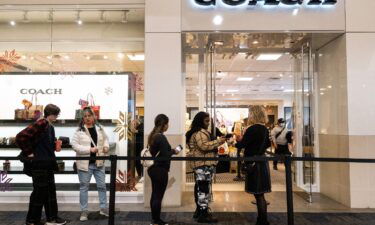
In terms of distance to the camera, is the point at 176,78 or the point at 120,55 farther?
the point at 120,55

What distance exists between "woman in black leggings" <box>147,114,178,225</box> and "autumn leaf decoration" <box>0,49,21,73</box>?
13.4 ft

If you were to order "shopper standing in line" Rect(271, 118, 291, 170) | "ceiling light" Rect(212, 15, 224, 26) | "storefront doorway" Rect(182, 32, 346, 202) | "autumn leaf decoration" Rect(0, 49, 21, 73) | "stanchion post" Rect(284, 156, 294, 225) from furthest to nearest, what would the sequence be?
"shopper standing in line" Rect(271, 118, 291, 170) → "autumn leaf decoration" Rect(0, 49, 21, 73) → "storefront doorway" Rect(182, 32, 346, 202) → "ceiling light" Rect(212, 15, 224, 26) → "stanchion post" Rect(284, 156, 294, 225)

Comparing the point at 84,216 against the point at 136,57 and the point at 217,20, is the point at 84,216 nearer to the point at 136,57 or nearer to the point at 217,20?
the point at 136,57

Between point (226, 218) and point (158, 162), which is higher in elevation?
point (158, 162)

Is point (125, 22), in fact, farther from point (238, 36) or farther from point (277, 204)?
point (277, 204)

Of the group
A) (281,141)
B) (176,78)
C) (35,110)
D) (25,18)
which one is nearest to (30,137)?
(176,78)

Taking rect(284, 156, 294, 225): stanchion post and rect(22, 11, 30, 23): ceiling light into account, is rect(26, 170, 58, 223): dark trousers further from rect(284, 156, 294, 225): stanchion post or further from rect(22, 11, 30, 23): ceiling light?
rect(22, 11, 30, 23): ceiling light

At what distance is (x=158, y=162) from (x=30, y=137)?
1.52 m

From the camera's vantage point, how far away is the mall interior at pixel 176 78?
540 centimetres

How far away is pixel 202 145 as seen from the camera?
170 inches

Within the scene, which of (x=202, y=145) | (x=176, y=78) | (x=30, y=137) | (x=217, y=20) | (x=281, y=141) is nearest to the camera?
(x=30, y=137)

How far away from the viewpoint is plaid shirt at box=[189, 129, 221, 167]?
14.2 feet

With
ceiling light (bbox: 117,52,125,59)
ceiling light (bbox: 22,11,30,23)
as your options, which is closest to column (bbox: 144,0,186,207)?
ceiling light (bbox: 117,52,125,59)

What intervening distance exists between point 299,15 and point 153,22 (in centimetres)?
234
